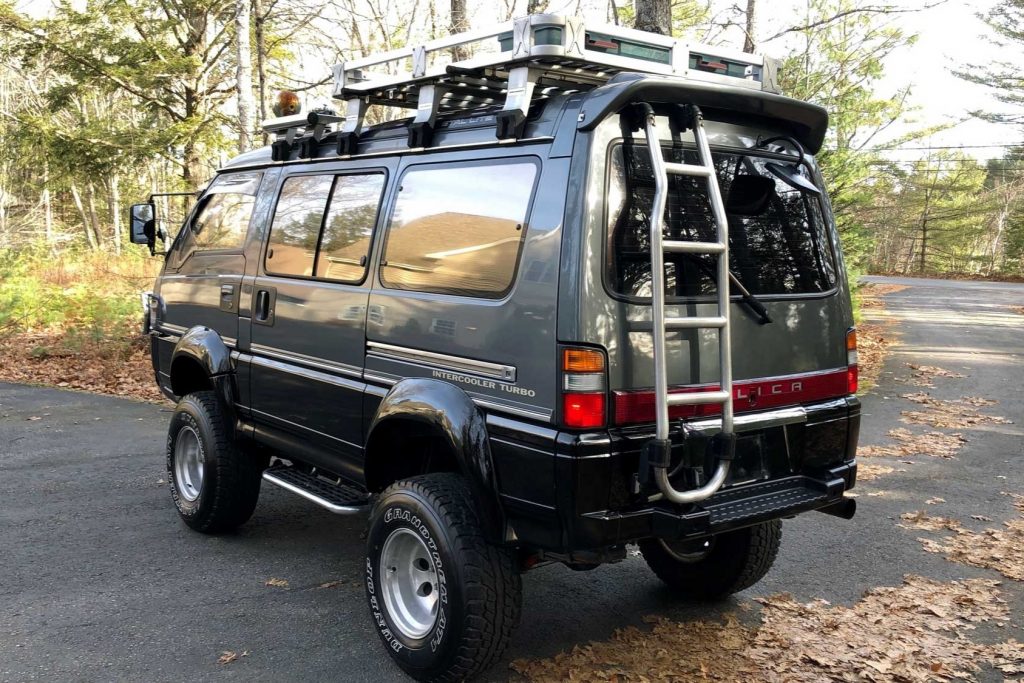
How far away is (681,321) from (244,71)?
9.64m

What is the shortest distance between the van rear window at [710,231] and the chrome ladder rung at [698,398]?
406mm

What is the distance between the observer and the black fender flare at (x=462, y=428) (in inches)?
132

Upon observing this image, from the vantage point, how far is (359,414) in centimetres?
412

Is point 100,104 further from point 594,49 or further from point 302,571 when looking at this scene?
point 594,49

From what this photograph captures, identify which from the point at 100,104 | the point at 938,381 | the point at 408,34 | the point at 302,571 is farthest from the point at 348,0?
the point at 302,571

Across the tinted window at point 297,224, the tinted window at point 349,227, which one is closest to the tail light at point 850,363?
the tinted window at point 349,227

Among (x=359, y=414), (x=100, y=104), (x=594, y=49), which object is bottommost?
(x=359, y=414)

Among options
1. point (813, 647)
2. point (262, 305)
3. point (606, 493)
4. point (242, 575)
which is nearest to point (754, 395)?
point (606, 493)

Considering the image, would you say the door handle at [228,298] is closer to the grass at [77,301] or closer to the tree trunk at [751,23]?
the grass at [77,301]

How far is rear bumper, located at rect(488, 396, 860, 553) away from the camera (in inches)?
120

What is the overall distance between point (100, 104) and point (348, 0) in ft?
25.6

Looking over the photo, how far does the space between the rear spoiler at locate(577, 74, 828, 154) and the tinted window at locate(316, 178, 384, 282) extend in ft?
4.57

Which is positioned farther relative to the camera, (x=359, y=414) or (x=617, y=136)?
(x=359, y=414)

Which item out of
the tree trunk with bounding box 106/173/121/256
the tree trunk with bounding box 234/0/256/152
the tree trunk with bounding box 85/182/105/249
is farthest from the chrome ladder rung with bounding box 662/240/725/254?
the tree trunk with bounding box 85/182/105/249
